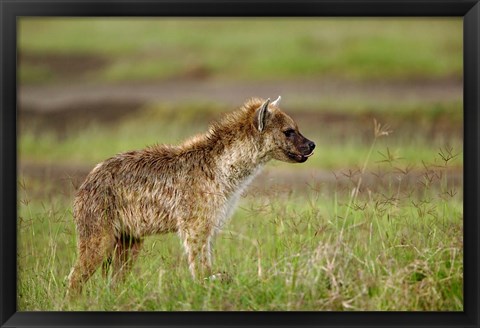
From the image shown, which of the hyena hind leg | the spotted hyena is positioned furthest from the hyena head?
the hyena hind leg

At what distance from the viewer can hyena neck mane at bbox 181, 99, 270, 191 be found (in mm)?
8703

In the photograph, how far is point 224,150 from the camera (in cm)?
876

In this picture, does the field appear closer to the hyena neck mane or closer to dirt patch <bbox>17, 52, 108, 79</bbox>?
dirt patch <bbox>17, 52, 108, 79</bbox>

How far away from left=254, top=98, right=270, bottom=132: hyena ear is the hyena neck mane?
0.06m

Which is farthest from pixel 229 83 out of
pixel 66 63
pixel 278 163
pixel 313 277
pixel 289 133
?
pixel 313 277

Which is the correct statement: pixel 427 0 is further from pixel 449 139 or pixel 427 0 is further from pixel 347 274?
pixel 449 139

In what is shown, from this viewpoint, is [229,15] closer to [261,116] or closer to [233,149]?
[261,116]

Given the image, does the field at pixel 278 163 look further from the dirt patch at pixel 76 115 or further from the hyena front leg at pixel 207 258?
the hyena front leg at pixel 207 258

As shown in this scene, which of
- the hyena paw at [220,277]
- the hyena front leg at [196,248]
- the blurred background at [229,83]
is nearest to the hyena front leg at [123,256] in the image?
the hyena front leg at [196,248]

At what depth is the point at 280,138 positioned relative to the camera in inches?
347

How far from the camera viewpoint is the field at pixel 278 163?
25.1ft

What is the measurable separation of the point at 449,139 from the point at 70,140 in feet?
23.2

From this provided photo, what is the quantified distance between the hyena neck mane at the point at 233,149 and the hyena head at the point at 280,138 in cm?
6
